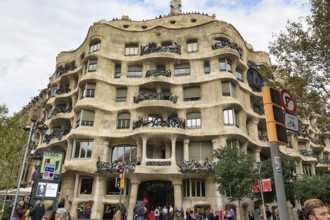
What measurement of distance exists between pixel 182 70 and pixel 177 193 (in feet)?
44.6

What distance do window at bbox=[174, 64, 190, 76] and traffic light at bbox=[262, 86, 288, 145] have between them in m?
26.3

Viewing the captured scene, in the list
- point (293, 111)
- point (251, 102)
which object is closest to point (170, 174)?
point (251, 102)

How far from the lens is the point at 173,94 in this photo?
29.9 m

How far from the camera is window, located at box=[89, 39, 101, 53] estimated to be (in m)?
32.5

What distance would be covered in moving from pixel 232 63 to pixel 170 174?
46.8ft

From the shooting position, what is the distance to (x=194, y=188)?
26422 mm

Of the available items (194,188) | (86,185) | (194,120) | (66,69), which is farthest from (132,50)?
(194,188)

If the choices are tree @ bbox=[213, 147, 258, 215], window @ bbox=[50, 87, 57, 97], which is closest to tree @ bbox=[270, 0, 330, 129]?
tree @ bbox=[213, 147, 258, 215]

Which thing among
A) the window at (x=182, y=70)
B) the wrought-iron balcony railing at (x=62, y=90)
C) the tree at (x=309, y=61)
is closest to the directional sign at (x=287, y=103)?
the tree at (x=309, y=61)

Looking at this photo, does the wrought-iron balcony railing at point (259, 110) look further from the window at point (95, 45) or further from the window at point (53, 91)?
the window at point (53, 91)

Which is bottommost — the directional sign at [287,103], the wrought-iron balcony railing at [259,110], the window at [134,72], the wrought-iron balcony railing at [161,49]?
the directional sign at [287,103]

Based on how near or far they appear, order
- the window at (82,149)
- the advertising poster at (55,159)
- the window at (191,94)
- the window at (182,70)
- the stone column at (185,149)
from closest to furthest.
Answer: the advertising poster at (55,159) → the stone column at (185,149) → the window at (82,149) → the window at (191,94) → the window at (182,70)

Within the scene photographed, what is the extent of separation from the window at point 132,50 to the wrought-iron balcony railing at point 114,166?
13.2m

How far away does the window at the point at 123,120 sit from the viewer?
29062mm
